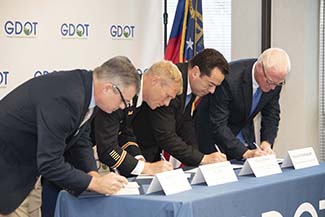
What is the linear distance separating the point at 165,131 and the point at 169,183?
2.42 feet

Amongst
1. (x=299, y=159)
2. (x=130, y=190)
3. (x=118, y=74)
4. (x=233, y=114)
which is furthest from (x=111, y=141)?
(x=233, y=114)

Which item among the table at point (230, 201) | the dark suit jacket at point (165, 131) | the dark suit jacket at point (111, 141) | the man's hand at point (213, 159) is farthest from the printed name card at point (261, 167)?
the dark suit jacket at point (111, 141)

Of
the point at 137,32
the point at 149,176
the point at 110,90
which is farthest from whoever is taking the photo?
the point at 137,32

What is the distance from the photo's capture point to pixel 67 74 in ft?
8.57

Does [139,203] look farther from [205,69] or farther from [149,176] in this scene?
[205,69]

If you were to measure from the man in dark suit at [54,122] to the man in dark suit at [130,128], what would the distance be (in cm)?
40

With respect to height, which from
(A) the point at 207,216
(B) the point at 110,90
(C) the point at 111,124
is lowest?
(A) the point at 207,216

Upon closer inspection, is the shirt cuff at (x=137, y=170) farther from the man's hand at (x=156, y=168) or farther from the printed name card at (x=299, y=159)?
the printed name card at (x=299, y=159)

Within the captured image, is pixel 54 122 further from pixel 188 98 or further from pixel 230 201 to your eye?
pixel 188 98

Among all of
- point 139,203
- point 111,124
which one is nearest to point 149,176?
point 111,124

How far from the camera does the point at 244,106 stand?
390cm

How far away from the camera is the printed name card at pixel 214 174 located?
2873 mm

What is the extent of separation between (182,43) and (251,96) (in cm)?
122

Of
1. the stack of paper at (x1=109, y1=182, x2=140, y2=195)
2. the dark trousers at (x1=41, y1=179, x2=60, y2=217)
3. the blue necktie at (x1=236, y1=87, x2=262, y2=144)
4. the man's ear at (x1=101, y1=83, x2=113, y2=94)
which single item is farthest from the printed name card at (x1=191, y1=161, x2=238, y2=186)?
the blue necktie at (x1=236, y1=87, x2=262, y2=144)
